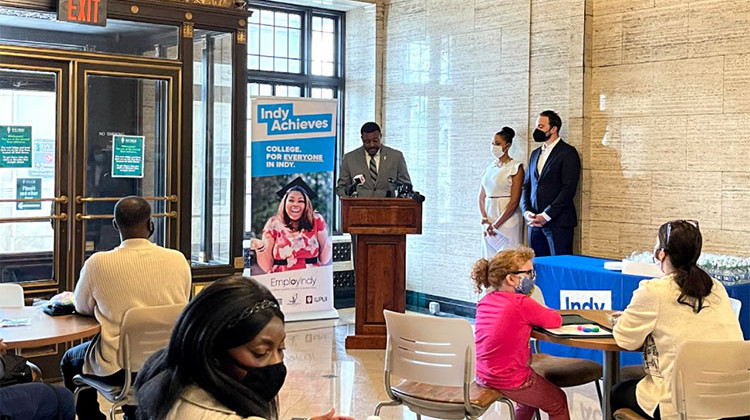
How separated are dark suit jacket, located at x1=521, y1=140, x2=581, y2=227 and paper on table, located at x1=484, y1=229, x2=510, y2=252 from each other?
0.52 metres

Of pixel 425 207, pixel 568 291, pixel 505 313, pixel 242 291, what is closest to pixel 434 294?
pixel 425 207

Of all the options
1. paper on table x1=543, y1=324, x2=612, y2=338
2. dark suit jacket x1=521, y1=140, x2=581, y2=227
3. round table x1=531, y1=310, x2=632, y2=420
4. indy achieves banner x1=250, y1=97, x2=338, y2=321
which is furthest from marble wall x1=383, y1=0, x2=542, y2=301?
round table x1=531, y1=310, x2=632, y2=420

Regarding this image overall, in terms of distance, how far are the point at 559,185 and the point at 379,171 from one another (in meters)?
1.58

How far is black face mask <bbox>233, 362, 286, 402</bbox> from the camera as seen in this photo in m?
1.99

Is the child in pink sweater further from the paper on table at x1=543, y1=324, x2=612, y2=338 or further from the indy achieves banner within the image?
the indy achieves banner

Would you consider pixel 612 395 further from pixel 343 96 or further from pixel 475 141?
pixel 343 96

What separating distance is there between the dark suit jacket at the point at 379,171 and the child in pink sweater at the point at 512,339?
336cm

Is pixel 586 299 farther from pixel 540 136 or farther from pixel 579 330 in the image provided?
pixel 579 330

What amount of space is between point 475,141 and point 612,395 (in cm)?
505

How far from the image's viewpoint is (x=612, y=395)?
414 cm

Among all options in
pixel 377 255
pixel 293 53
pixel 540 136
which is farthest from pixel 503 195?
pixel 293 53

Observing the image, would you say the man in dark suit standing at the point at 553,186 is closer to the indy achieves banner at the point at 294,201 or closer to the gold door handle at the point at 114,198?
the indy achieves banner at the point at 294,201

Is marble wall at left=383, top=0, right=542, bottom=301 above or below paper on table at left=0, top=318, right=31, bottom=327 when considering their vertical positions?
above

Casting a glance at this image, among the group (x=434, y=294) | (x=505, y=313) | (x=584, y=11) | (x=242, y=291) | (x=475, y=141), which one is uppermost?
(x=584, y=11)
